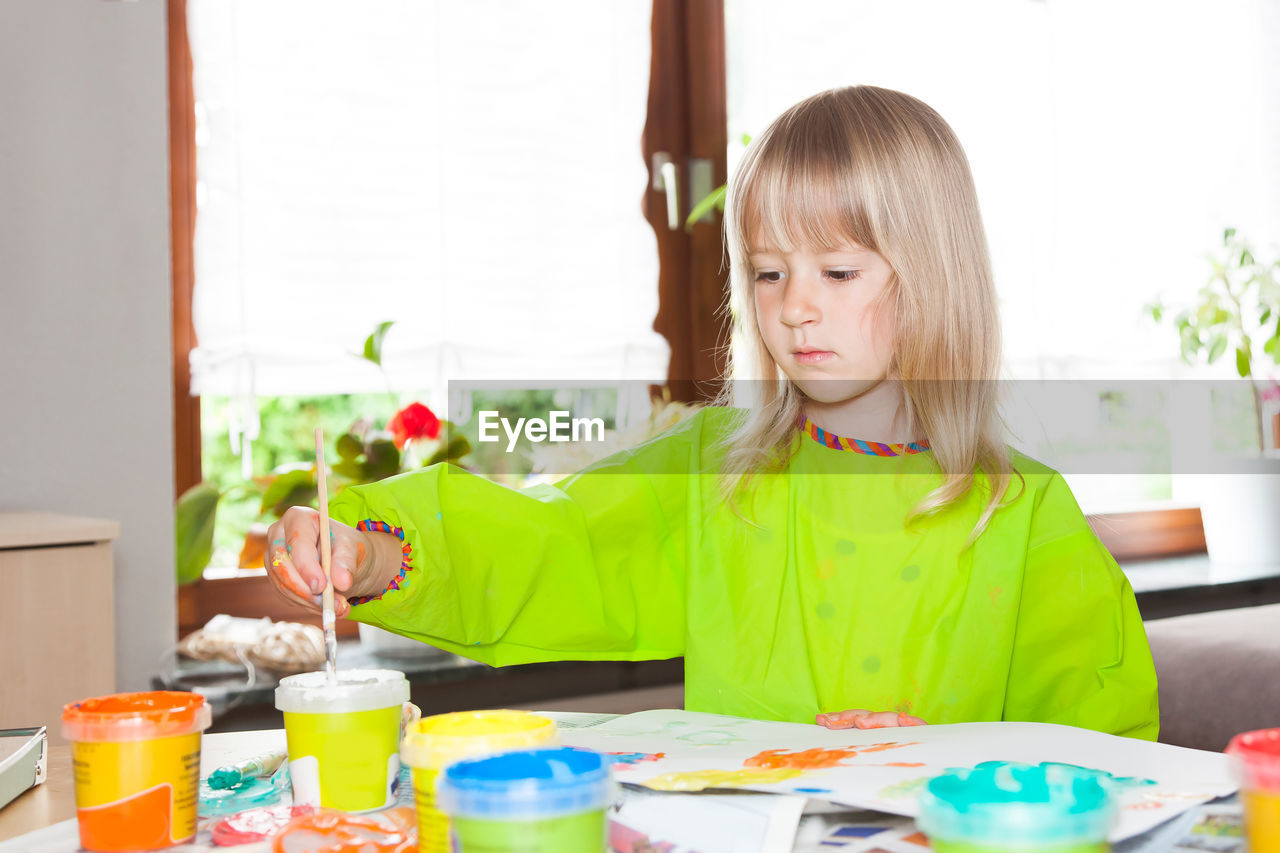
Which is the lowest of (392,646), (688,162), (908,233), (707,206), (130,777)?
(392,646)

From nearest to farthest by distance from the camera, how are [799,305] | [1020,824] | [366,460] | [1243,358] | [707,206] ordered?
1. [1020,824]
2. [799,305]
3. [366,460]
4. [707,206]
5. [1243,358]

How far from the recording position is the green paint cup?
2.09 ft

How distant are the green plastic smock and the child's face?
0.43ft

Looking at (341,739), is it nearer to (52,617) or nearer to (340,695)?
(340,695)

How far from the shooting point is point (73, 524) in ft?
5.02

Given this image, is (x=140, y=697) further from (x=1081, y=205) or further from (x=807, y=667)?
(x=1081, y=205)

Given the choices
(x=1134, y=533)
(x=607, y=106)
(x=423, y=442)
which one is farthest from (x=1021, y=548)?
(x=1134, y=533)

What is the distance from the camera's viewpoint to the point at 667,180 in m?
2.49

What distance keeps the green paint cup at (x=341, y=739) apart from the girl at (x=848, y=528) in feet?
0.99

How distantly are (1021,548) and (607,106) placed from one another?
1.62 metres

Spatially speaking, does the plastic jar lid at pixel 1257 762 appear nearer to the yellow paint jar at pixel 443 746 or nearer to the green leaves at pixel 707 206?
the yellow paint jar at pixel 443 746

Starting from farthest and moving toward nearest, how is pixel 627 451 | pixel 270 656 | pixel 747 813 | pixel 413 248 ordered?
pixel 413 248 → pixel 270 656 → pixel 627 451 → pixel 747 813

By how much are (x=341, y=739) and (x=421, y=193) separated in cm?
172

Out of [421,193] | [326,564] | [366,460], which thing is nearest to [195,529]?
[366,460]
